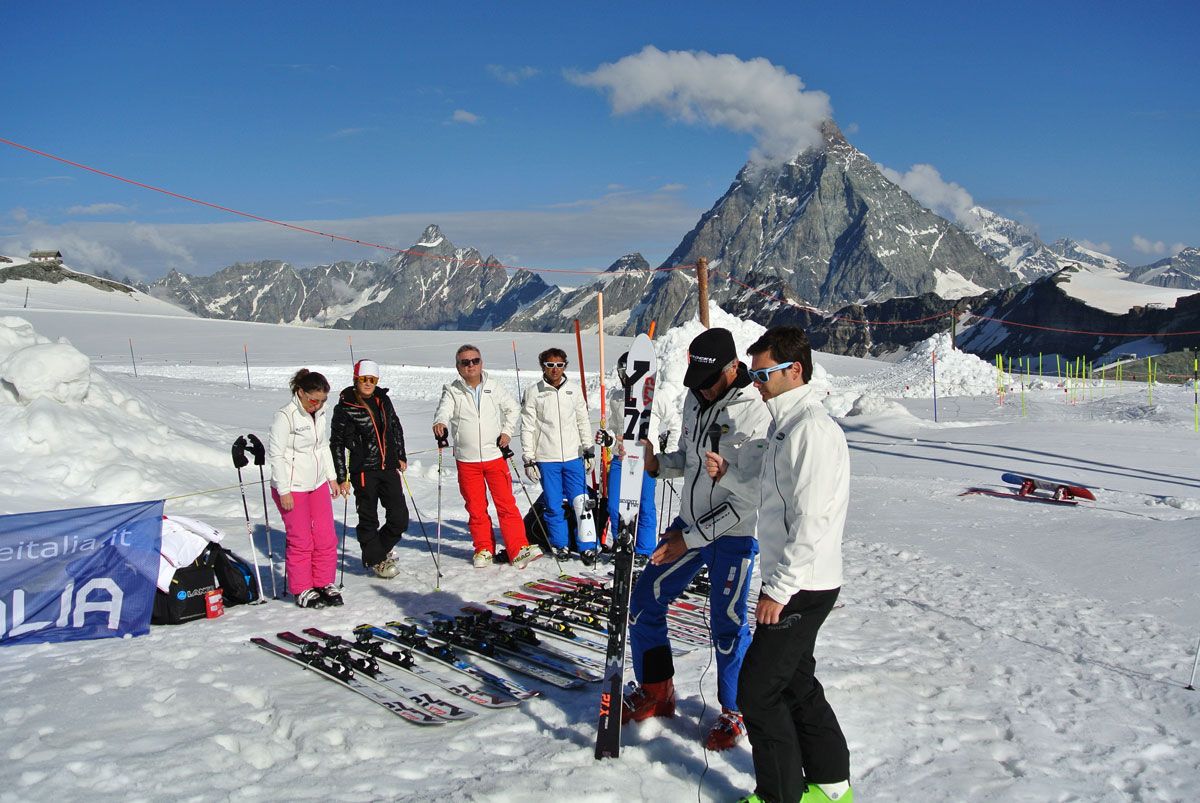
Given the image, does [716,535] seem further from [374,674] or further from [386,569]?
[386,569]

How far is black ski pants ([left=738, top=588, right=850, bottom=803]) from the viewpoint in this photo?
3322mm

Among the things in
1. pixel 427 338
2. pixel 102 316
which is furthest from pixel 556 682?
pixel 102 316

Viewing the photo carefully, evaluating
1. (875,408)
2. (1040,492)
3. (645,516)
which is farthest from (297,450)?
(875,408)

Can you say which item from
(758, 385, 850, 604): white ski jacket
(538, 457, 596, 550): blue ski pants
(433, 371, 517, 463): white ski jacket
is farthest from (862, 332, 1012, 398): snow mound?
(758, 385, 850, 604): white ski jacket

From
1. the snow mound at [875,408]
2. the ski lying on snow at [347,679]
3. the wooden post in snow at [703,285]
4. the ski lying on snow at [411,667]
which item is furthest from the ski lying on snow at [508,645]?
the snow mound at [875,408]

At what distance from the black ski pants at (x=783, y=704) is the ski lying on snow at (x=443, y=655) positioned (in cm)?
181

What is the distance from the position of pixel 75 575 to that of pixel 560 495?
4.20m

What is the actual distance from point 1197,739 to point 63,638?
701 centimetres

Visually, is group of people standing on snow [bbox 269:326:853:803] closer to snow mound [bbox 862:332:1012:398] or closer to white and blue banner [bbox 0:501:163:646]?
white and blue banner [bbox 0:501:163:646]

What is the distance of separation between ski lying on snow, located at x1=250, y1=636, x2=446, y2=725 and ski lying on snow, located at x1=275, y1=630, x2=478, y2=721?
0.04 metres

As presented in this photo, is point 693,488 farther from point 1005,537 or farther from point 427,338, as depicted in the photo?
point 427,338

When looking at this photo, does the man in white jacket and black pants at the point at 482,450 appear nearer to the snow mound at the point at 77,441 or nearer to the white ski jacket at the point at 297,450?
the white ski jacket at the point at 297,450

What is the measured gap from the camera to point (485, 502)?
8.15 meters

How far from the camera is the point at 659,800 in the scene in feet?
12.0
